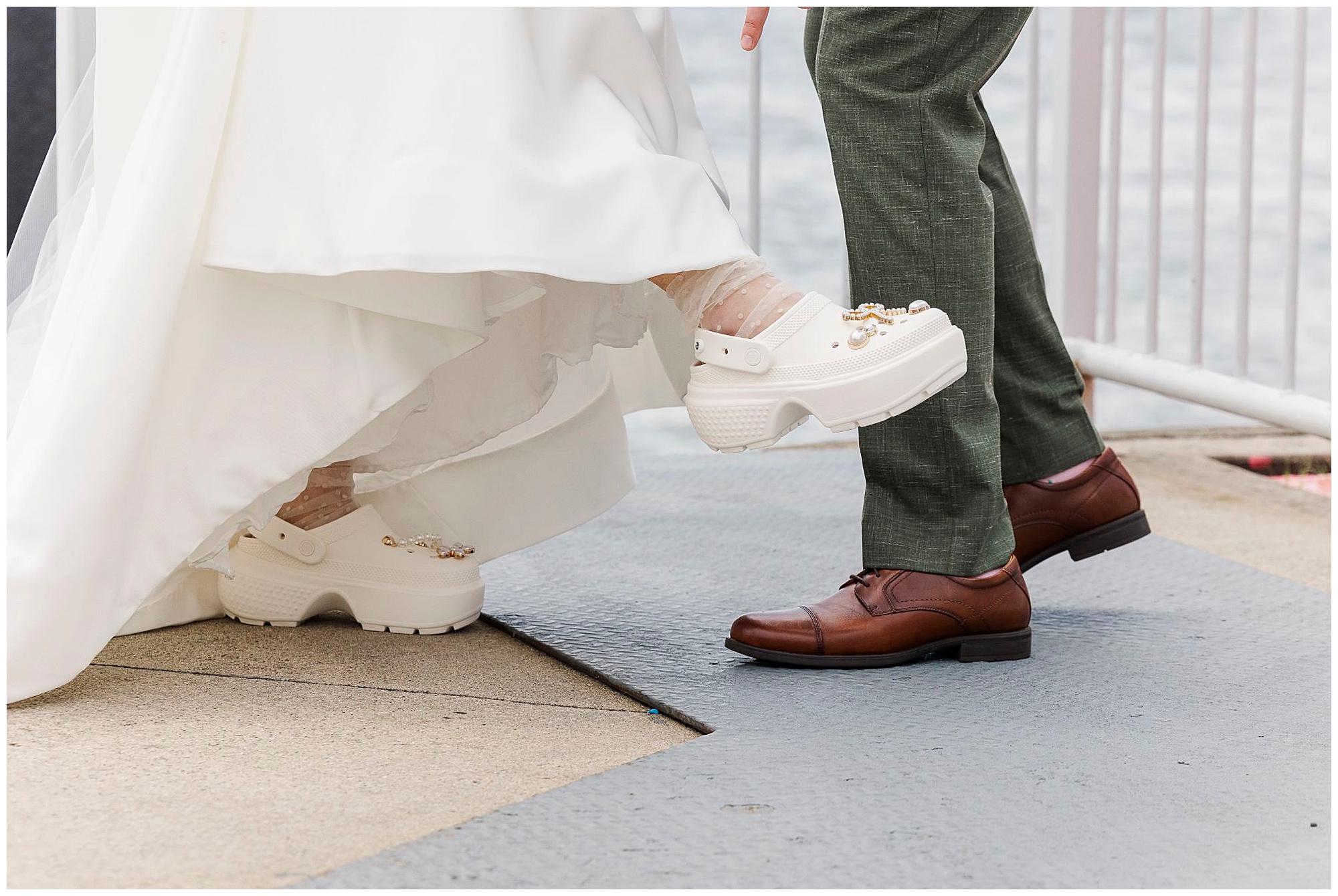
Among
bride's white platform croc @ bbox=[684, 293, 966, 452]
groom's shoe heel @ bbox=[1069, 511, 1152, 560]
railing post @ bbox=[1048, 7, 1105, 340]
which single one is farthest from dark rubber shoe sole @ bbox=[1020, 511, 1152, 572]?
railing post @ bbox=[1048, 7, 1105, 340]

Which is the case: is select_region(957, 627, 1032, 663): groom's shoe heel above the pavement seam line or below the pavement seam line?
below

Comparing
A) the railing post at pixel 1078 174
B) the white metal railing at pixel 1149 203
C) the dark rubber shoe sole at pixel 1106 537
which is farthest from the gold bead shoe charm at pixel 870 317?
the railing post at pixel 1078 174

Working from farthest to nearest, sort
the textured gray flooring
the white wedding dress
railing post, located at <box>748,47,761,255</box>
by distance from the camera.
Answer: railing post, located at <box>748,47,761,255</box> → the white wedding dress → the textured gray flooring

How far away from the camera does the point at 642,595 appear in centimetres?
127

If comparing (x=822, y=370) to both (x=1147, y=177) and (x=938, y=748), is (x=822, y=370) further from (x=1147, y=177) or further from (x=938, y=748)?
(x=1147, y=177)

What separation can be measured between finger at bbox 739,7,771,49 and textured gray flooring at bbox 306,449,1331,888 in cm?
48

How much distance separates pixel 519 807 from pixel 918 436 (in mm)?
438

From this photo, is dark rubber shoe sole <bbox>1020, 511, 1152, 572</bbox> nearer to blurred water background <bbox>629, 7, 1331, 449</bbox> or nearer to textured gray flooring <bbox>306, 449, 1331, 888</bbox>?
textured gray flooring <bbox>306, 449, 1331, 888</bbox>

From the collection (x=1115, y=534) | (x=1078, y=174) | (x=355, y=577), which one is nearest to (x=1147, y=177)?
(x=1078, y=174)

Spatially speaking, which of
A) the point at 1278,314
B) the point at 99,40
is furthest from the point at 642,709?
the point at 1278,314

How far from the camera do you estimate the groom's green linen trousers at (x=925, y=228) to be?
39.7 inches

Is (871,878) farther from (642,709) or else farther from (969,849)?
(642,709)

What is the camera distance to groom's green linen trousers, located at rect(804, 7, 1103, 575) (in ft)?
3.31

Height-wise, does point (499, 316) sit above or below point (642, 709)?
above
